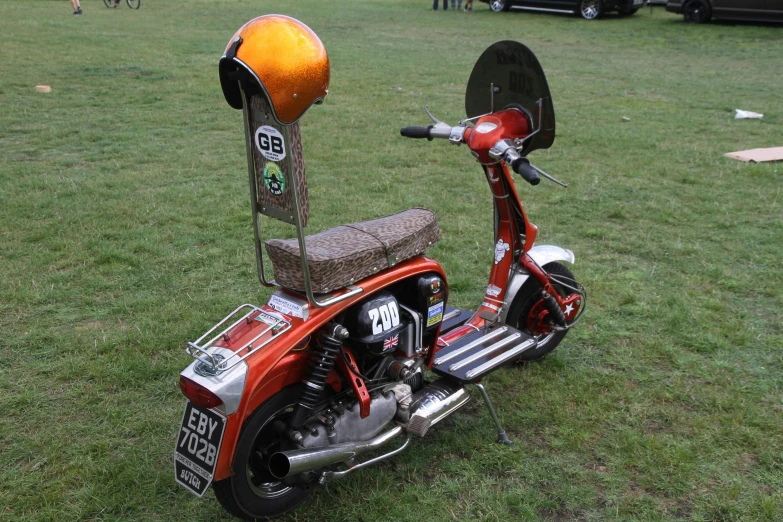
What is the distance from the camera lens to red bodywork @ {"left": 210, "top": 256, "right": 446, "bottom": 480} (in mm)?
2436

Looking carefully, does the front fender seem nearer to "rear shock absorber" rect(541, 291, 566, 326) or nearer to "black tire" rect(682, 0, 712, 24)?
"rear shock absorber" rect(541, 291, 566, 326)

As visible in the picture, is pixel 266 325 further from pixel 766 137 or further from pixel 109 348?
pixel 766 137

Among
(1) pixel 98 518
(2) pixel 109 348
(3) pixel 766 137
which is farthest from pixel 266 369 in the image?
(3) pixel 766 137

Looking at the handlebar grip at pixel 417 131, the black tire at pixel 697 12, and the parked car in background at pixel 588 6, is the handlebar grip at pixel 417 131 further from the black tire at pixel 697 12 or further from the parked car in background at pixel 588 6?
the parked car in background at pixel 588 6

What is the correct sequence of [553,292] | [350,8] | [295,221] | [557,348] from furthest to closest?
[350,8] < [557,348] < [553,292] < [295,221]

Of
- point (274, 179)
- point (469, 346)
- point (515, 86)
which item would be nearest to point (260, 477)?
point (274, 179)

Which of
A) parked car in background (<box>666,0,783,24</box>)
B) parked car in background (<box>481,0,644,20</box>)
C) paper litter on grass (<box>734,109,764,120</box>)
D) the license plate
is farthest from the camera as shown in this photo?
parked car in background (<box>481,0,644,20</box>)

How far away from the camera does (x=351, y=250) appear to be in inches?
107

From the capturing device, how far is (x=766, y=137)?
331 inches

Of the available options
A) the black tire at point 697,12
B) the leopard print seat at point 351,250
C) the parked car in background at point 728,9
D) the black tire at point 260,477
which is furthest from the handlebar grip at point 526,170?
the black tire at point 697,12

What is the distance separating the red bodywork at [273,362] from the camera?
2.44 metres

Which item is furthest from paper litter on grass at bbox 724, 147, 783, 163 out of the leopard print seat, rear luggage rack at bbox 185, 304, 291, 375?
rear luggage rack at bbox 185, 304, 291, 375

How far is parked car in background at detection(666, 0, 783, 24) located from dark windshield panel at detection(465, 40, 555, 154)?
16.3m

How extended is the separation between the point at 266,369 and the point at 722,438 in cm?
222
